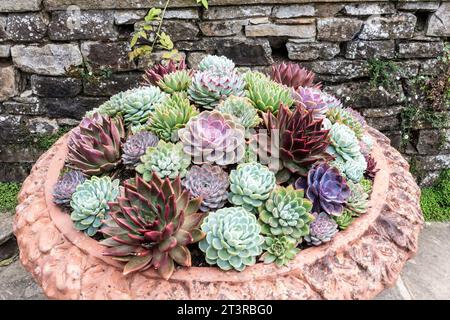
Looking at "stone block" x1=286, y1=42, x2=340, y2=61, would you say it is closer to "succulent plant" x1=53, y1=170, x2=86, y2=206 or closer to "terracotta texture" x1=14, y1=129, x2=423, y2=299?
"terracotta texture" x1=14, y1=129, x2=423, y2=299

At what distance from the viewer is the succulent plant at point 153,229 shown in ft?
3.36

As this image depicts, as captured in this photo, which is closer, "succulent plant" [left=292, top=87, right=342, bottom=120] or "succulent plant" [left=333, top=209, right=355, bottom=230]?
"succulent plant" [left=333, top=209, right=355, bottom=230]

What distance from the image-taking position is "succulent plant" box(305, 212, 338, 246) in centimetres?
113

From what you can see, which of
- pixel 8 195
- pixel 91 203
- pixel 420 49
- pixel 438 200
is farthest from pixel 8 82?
pixel 438 200

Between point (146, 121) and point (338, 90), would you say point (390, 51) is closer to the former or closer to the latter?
point (338, 90)

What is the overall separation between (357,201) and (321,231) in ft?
0.55

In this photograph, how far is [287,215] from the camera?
1.11 m

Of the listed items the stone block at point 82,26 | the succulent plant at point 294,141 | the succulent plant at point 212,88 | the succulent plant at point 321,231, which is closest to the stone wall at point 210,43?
the stone block at point 82,26

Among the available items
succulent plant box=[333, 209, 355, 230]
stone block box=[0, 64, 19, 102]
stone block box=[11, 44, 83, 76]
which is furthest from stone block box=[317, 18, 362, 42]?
stone block box=[0, 64, 19, 102]

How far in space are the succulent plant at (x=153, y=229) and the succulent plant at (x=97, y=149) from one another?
23 cm

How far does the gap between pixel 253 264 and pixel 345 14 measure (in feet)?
5.45

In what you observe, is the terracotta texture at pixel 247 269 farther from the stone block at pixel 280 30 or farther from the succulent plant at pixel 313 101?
the stone block at pixel 280 30

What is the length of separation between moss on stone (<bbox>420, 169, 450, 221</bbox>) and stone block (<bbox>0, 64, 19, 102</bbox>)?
2408 mm

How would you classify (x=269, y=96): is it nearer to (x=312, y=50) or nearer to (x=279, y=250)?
(x=279, y=250)
